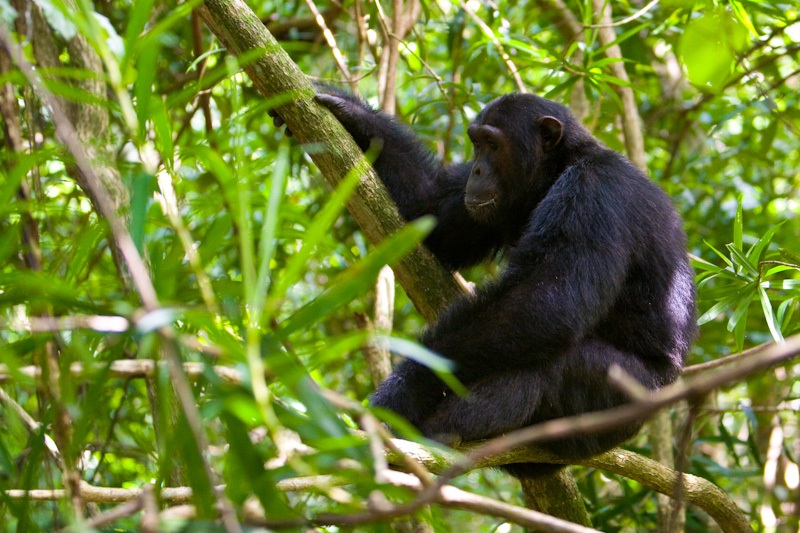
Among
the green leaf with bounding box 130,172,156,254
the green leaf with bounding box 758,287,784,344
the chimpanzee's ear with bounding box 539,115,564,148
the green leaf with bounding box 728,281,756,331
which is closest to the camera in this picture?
the green leaf with bounding box 130,172,156,254

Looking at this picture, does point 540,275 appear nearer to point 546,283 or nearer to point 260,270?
point 546,283

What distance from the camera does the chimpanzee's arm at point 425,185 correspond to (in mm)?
4172

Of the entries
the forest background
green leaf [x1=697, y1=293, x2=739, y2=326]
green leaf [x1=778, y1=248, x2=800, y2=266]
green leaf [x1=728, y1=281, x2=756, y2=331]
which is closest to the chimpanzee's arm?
the forest background

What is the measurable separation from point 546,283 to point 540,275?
0.20 ft

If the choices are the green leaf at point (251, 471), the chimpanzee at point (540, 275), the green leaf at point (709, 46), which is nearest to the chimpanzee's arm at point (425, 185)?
the chimpanzee at point (540, 275)

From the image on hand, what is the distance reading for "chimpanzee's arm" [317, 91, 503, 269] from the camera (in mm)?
4172

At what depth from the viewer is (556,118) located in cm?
412

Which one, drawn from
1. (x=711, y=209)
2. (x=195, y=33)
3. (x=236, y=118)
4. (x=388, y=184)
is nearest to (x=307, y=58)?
(x=195, y=33)

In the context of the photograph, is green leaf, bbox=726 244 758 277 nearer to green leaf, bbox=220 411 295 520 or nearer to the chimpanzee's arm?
the chimpanzee's arm

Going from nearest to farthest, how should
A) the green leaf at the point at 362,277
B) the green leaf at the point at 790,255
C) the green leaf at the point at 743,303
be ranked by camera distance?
the green leaf at the point at 362,277
the green leaf at the point at 743,303
the green leaf at the point at 790,255

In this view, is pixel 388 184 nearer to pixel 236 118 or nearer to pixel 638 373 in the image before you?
pixel 638 373

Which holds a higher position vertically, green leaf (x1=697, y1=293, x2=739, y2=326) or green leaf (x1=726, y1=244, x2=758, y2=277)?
green leaf (x1=726, y1=244, x2=758, y2=277)

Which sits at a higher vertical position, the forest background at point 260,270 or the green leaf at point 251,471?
the forest background at point 260,270

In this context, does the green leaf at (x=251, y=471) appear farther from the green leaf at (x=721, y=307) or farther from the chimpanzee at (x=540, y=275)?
the green leaf at (x=721, y=307)
